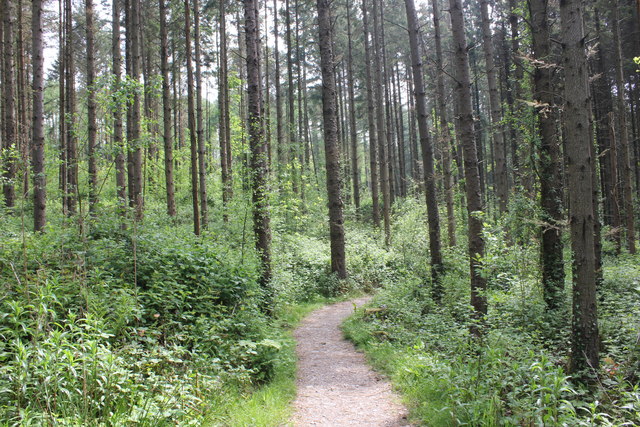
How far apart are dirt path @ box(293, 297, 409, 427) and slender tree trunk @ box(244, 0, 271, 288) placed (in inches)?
82.8

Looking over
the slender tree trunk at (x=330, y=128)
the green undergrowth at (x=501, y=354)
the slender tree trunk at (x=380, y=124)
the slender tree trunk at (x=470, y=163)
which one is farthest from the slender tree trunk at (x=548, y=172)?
the slender tree trunk at (x=380, y=124)

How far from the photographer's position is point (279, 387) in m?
5.12

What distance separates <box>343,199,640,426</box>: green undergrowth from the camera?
3.58m

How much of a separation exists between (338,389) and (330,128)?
7.92 meters

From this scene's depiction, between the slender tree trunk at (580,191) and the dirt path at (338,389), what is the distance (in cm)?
224

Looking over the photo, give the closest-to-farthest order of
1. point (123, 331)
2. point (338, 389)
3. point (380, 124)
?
1. point (123, 331)
2. point (338, 389)
3. point (380, 124)

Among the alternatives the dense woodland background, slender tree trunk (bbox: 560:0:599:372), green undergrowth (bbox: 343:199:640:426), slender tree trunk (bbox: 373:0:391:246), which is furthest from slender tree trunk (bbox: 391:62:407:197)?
slender tree trunk (bbox: 560:0:599:372)

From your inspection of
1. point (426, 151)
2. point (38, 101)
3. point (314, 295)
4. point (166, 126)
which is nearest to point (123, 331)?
point (314, 295)

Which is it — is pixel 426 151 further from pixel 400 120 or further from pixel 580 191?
pixel 400 120

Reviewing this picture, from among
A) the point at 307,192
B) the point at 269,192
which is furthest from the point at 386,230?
the point at 269,192

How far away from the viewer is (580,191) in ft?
14.3

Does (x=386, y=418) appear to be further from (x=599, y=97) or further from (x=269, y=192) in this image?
(x=599, y=97)

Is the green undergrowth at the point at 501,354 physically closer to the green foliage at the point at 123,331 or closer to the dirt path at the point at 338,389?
the dirt path at the point at 338,389

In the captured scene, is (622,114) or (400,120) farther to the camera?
(400,120)
